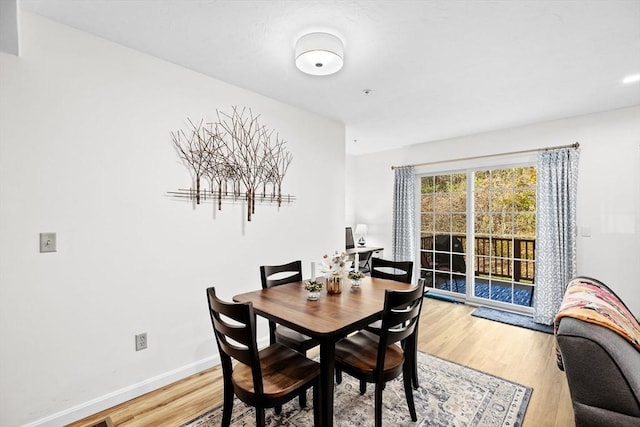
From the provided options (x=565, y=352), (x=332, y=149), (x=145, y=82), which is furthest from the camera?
(x=332, y=149)

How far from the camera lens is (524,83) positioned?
2736 mm

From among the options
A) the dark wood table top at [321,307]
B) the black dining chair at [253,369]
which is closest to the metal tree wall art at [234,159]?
the dark wood table top at [321,307]

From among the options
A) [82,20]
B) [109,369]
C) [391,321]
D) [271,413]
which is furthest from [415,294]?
[82,20]

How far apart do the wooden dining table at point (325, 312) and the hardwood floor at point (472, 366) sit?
902mm

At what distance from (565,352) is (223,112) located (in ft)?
9.34

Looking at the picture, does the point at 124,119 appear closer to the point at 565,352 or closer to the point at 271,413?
the point at 271,413

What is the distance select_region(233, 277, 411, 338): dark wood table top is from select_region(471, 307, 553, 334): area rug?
7.23ft

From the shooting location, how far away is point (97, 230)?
82.1 inches

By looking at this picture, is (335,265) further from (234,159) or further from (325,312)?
(234,159)

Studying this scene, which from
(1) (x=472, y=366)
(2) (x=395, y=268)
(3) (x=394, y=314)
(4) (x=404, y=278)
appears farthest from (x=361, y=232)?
(3) (x=394, y=314)

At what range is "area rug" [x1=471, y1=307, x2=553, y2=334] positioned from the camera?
360 cm

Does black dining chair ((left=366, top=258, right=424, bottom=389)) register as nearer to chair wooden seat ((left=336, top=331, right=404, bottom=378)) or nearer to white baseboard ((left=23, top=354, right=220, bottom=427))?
chair wooden seat ((left=336, top=331, right=404, bottom=378))

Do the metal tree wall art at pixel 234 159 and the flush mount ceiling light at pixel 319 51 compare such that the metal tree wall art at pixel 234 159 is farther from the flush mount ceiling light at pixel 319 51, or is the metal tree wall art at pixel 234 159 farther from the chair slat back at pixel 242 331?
the chair slat back at pixel 242 331

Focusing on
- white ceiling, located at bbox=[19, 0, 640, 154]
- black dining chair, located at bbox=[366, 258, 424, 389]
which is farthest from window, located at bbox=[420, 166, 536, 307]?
black dining chair, located at bbox=[366, 258, 424, 389]
